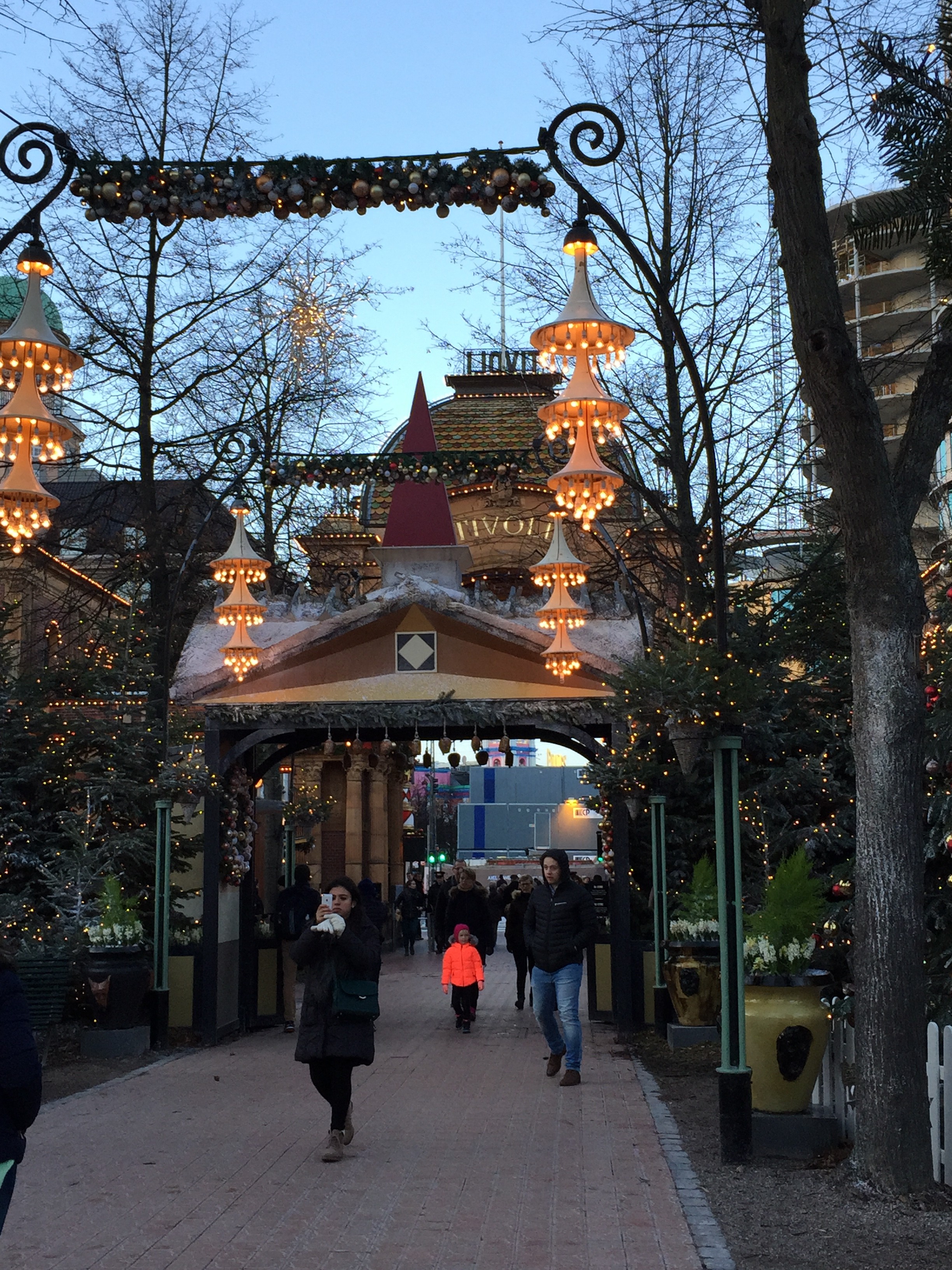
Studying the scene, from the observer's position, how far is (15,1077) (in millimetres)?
4895

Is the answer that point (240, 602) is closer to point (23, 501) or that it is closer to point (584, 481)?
point (23, 501)

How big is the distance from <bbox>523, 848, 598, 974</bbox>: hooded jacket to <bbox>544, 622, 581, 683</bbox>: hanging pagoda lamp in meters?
3.87

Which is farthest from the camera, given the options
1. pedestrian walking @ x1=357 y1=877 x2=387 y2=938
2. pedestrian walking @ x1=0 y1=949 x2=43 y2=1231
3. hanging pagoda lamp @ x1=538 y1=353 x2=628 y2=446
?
pedestrian walking @ x1=357 y1=877 x2=387 y2=938

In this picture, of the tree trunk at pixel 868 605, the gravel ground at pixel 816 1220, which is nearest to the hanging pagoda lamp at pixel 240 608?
the gravel ground at pixel 816 1220

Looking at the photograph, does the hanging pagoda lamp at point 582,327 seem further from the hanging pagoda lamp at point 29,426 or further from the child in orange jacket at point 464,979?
the child in orange jacket at point 464,979

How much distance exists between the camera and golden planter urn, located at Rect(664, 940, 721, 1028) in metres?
14.6

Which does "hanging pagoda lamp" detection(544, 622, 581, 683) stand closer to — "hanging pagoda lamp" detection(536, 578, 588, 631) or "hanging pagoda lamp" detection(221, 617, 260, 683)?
"hanging pagoda lamp" detection(536, 578, 588, 631)

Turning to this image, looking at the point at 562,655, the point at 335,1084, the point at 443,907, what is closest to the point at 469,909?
the point at 562,655

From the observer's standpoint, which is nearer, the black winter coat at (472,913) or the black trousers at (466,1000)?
the black trousers at (466,1000)

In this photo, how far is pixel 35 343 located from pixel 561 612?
26.4 ft

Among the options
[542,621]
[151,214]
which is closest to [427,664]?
[542,621]

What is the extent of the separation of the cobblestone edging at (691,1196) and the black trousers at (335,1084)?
6.69 ft

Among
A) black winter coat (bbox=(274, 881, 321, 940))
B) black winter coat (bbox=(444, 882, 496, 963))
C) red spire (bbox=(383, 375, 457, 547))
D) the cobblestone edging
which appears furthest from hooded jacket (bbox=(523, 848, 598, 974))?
black winter coat (bbox=(444, 882, 496, 963))

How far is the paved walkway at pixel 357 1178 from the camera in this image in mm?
6691
